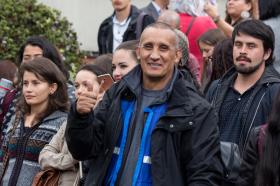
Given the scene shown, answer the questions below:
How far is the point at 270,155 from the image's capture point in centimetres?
591

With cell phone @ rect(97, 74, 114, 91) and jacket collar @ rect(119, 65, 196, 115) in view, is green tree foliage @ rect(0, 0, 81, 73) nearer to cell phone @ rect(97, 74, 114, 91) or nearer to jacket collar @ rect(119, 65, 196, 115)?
cell phone @ rect(97, 74, 114, 91)

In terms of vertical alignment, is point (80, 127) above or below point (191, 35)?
below

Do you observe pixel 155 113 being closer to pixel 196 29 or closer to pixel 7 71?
pixel 7 71

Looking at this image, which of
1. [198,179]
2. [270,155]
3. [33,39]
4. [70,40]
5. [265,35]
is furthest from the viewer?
[70,40]

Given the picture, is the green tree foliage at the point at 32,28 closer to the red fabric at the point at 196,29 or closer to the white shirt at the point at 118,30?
the white shirt at the point at 118,30

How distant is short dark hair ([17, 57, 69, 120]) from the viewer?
28.5 ft

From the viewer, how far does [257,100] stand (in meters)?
7.69

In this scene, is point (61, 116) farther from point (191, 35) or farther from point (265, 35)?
point (191, 35)

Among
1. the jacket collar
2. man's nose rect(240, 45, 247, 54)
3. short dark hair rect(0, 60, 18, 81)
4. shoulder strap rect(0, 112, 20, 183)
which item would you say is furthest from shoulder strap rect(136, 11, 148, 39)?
the jacket collar

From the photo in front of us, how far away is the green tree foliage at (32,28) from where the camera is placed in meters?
13.1

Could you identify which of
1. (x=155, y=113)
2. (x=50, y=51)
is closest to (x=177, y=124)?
(x=155, y=113)

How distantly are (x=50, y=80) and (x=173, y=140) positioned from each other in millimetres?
2511

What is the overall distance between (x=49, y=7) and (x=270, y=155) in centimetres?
828

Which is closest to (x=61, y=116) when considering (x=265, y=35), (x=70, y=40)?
(x=265, y=35)
